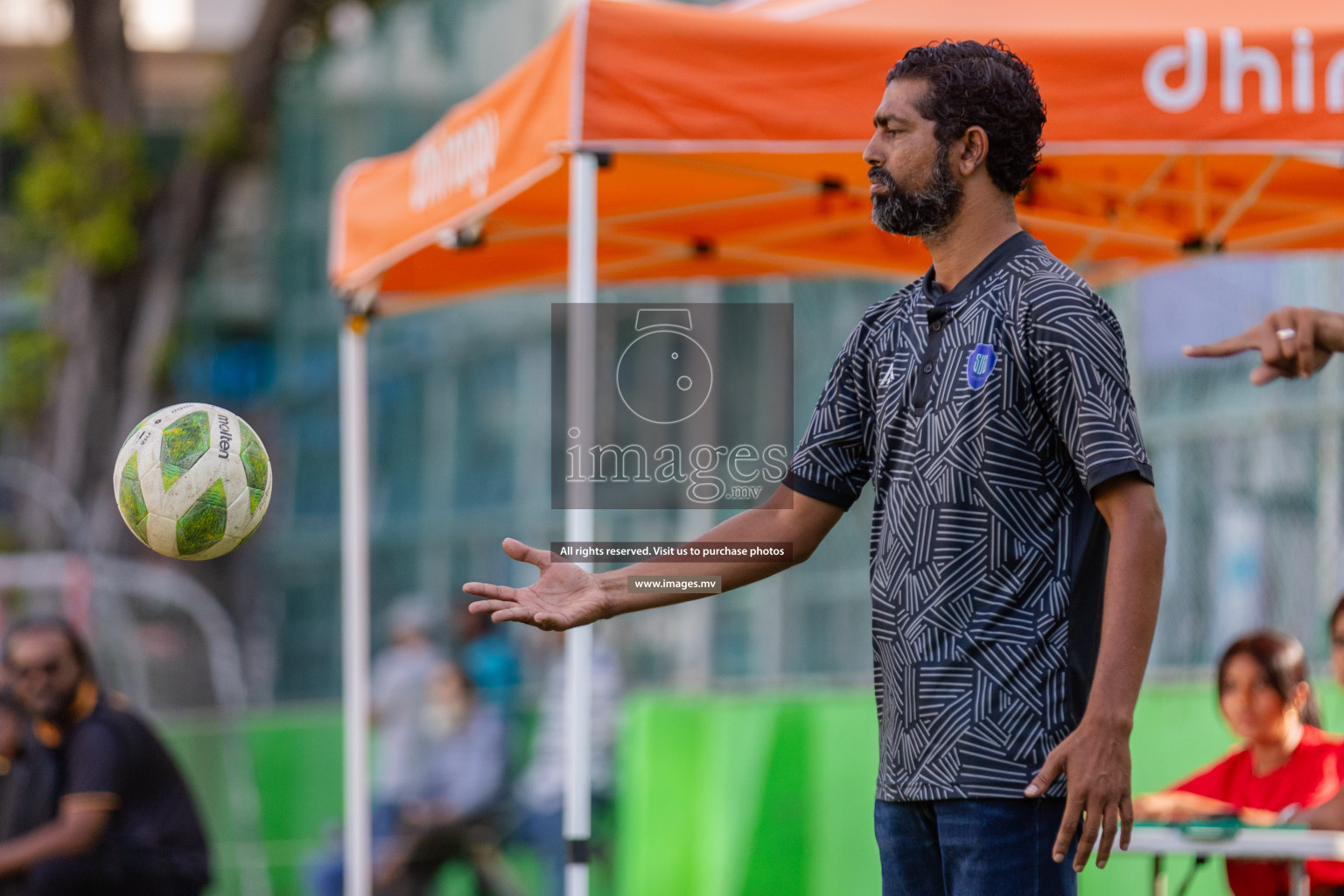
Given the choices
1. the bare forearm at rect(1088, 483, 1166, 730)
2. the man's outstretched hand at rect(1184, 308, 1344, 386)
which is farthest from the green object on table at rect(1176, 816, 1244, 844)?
the bare forearm at rect(1088, 483, 1166, 730)

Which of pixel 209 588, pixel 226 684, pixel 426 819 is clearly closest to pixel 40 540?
pixel 209 588

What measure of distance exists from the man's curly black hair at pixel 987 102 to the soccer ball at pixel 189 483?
65.9 inches

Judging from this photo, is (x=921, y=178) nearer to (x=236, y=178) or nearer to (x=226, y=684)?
(x=226, y=684)

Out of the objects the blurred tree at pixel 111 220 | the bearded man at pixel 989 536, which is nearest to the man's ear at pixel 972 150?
the bearded man at pixel 989 536

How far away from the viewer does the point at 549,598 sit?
A: 2.77m

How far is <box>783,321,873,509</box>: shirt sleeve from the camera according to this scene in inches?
114

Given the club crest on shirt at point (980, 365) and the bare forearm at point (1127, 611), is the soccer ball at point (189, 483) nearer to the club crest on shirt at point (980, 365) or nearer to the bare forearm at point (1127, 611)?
the club crest on shirt at point (980, 365)

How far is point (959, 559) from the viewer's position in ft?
8.44

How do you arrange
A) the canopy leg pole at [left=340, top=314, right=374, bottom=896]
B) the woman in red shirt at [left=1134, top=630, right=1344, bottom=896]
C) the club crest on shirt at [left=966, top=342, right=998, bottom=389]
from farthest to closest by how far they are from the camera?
the canopy leg pole at [left=340, top=314, right=374, bottom=896]
the woman in red shirt at [left=1134, top=630, right=1344, bottom=896]
the club crest on shirt at [left=966, top=342, right=998, bottom=389]

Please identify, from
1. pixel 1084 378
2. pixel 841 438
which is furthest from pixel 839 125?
pixel 1084 378

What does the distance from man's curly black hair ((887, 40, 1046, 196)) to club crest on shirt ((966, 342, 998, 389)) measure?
1.04ft

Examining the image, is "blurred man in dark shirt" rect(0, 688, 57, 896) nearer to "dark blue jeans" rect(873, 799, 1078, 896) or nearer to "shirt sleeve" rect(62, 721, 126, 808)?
"shirt sleeve" rect(62, 721, 126, 808)

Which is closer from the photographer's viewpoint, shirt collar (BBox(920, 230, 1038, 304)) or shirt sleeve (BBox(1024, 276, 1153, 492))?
shirt sleeve (BBox(1024, 276, 1153, 492))

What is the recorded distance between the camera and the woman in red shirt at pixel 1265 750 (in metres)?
4.47
